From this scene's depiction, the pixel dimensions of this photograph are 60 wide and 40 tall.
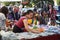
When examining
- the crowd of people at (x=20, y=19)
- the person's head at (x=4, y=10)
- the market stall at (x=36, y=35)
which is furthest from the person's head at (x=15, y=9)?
the market stall at (x=36, y=35)

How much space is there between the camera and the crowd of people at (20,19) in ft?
7.47

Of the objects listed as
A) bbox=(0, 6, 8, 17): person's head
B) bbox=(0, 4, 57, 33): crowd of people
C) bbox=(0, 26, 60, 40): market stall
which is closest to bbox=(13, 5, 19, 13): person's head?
bbox=(0, 4, 57, 33): crowd of people

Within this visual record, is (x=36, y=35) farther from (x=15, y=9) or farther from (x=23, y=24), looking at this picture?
(x=15, y=9)

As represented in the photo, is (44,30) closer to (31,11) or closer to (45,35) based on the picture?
(45,35)

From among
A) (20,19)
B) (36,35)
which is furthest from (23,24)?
(36,35)

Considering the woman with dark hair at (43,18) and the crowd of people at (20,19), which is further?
the woman with dark hair at (43,18)

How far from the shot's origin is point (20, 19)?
2326mm

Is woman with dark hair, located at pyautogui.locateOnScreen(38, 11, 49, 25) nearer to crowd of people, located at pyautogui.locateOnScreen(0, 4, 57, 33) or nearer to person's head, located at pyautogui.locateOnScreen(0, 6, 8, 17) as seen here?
crowd of people, located at pyautogui.locateOnScreen(0, 4, 57, 33)

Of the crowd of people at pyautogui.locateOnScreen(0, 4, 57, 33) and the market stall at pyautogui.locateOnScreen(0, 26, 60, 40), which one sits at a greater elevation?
the crowd of people at pyautogui.locateOnScreen(0, 4, 57, 33)

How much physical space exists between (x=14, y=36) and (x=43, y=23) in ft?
1.43

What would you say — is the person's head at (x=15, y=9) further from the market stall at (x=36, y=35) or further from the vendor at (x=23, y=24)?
the market stall at (x=36, y=35)

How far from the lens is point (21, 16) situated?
2342mm

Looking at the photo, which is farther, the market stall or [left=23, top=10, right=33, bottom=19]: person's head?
[left=23, top=10, right=33, bottom=19]: person's head

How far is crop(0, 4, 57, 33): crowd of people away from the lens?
2278mm
